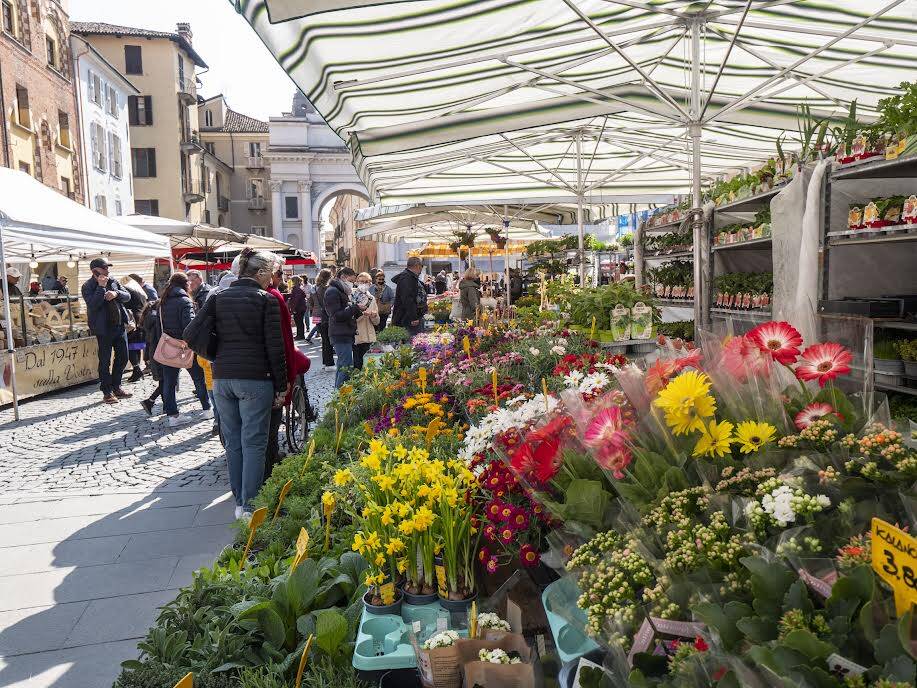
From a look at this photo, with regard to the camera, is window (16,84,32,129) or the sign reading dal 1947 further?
window (16,84,32,129)

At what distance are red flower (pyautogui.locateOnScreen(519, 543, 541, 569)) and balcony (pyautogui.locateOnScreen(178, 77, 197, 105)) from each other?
48.4 m

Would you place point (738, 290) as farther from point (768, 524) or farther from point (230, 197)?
point (230, 197)

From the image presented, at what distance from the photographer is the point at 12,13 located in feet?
65.0

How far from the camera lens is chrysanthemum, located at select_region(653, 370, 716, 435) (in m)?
1.50

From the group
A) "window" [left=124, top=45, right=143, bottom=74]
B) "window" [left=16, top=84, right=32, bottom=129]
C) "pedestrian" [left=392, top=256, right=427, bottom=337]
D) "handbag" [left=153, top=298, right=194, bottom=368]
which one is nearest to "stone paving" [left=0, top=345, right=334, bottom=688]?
"handbag" [left=153, top=298, right=194, bottom=368]

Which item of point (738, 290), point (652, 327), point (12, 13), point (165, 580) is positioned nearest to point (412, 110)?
point (652, 327)

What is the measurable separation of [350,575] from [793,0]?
424 cm

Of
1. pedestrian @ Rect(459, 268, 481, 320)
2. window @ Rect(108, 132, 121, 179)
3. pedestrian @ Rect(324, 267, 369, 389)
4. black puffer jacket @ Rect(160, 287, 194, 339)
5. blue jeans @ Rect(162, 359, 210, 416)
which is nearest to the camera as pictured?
black puffer jacket @ Rect(160, 287, 194, 339)

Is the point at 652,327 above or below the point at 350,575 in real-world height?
above

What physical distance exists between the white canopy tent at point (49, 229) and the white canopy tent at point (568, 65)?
15.5ft

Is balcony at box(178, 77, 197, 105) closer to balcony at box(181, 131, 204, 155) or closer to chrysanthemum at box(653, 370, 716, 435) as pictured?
balcony at box(181, 131, 204, 155)

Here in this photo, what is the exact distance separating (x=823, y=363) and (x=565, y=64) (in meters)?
4.14

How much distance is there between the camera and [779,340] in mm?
1710

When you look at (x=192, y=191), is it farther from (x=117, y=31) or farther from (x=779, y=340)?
(x=779, y=340)
